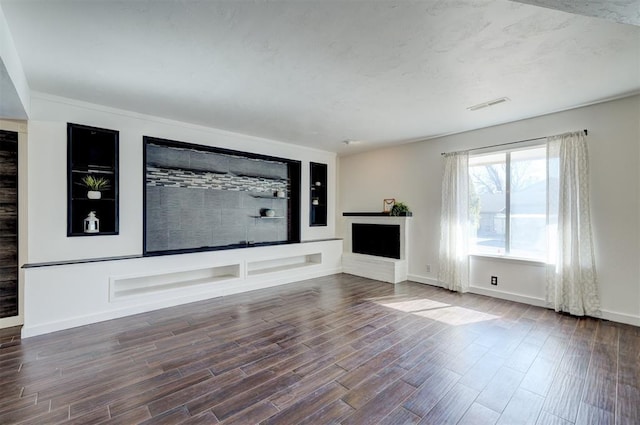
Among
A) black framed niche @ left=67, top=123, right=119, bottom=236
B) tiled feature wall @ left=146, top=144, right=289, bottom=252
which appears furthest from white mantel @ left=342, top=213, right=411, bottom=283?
black framed niche @ left=67, top=123, right=119, bottom=236

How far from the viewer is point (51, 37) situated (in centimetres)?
227

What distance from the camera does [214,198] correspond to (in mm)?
4863

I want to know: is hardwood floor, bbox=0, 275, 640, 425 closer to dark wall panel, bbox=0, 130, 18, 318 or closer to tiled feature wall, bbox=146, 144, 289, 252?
dark wall panel, bbox=0, 130, 18, 318

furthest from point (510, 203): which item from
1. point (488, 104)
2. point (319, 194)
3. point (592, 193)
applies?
point (319, 194)

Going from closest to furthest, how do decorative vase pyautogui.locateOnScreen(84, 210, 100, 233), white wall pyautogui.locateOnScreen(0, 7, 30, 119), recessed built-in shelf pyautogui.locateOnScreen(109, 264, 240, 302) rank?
white wall pyautogui.locateOnScreen(0, 7, 30, 119) < decorative vase pyautogui.locateOnScreen(84, 210, 100, 233) < recessed built-in shelf pyautogui.locateOnScreen(109, 264, 240, 302)

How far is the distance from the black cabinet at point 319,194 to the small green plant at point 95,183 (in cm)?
379

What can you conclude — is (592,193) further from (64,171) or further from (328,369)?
(64,171)

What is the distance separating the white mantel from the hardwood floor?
5.26 feet

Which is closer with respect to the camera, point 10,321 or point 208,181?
point 10,321

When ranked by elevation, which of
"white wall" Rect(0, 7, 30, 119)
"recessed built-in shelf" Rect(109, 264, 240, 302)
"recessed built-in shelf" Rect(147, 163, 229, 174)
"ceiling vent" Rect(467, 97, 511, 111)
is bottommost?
"recessed built-in shelf" Rect(109, 264, 240, 302)

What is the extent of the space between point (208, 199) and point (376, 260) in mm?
3364

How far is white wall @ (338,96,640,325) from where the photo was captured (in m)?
3.41

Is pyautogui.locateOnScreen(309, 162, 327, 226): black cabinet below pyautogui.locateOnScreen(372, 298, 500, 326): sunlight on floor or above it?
above

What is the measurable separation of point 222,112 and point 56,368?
325 centimetres
